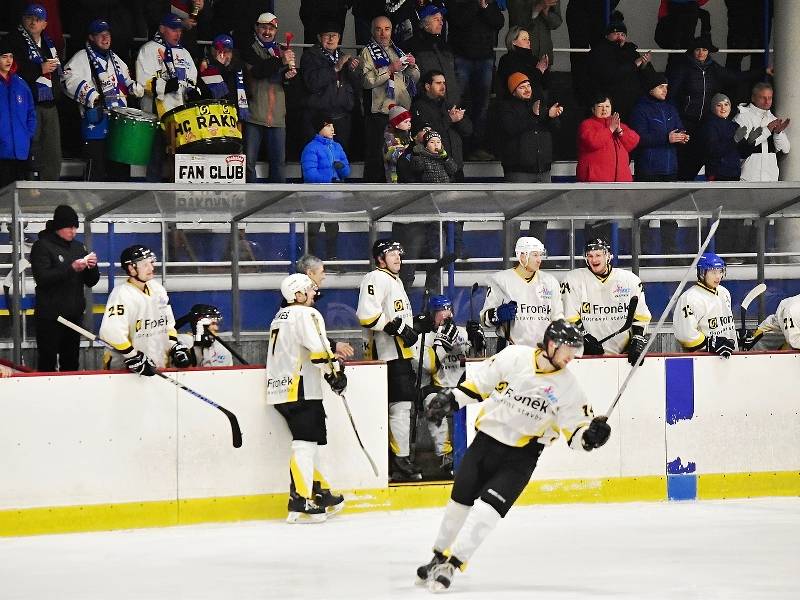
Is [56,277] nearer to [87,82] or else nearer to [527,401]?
[87,82]

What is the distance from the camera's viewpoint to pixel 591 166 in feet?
38.9

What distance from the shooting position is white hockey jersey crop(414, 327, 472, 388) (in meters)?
9.88

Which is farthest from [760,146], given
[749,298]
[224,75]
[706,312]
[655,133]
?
[224,75]

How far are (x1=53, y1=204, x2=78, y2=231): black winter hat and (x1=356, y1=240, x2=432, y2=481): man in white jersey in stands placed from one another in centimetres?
188

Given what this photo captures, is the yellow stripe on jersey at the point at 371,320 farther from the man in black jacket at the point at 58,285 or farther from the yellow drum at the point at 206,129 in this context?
the man in black jacket at the point at 58,285

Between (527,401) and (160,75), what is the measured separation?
4.72 meters

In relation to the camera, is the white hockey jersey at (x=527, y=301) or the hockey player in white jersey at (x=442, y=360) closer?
the hockey player in white jersey at (x=442, y=360)

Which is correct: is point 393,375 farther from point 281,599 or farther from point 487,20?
point 487,20

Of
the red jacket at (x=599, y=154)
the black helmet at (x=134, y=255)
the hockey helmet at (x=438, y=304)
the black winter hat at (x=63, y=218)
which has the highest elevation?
the red jacket at (x=599, y=154)

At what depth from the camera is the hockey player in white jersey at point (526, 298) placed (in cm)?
1000

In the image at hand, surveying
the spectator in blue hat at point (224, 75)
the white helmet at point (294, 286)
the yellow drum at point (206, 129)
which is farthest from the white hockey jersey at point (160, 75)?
the white helmet at point (294, 286)

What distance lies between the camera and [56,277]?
9.22 meters

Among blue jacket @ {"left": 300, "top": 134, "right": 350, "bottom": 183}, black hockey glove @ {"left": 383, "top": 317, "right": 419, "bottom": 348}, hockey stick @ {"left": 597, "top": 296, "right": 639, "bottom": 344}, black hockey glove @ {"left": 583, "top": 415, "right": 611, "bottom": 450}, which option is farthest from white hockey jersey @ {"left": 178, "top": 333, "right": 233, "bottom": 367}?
black hockey glove @ {"left": 583, "top": 415, "right": 611, "bottom": 450}

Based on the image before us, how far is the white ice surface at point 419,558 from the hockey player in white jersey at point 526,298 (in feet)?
3.92
